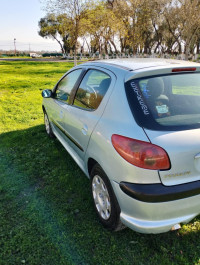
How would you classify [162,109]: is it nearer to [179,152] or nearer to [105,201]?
[179,152]

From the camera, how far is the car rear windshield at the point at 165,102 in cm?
201

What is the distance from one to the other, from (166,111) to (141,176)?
2.09 feet

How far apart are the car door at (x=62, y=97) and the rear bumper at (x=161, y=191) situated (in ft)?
6.18

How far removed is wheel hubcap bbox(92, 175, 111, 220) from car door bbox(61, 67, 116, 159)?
42cm

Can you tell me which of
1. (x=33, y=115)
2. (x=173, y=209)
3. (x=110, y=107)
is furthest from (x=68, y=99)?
(x=33, y=115)

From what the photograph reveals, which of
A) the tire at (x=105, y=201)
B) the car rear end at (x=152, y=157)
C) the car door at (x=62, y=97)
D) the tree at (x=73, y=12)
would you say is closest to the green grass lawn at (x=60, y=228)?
the tire at (x=105, y=201)

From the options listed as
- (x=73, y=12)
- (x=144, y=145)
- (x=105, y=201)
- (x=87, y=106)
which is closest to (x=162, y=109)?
(x=144, y=145)

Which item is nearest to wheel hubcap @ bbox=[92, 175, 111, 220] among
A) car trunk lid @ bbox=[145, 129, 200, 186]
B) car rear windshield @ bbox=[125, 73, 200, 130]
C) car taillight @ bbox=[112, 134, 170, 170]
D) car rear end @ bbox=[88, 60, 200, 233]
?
car rear end @ bbox=[88, 60, 200, 233]

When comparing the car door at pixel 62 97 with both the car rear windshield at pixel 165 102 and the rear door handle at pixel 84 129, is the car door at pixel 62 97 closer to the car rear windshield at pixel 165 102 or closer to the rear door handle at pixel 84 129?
the rear door handle at pixel 84 129

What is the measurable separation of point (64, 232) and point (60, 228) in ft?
0.27

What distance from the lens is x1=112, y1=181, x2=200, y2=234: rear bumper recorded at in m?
1.95

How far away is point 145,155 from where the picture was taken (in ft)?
6.24

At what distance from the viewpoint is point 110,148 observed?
7.06ft

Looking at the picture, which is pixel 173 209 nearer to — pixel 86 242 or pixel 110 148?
pixel 110 148
